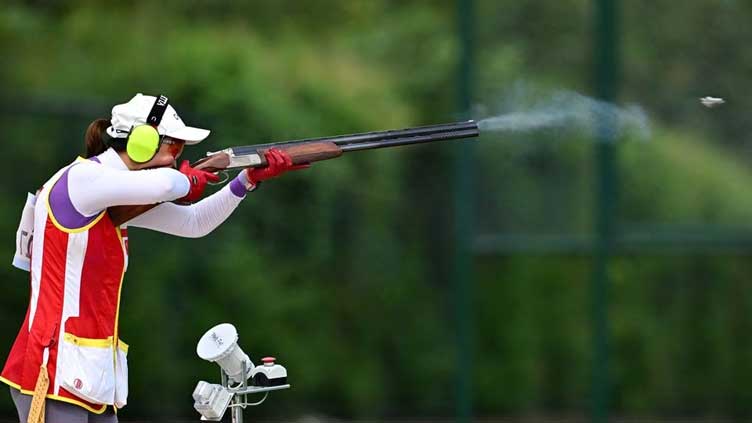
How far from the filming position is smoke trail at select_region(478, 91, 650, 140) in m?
8.24

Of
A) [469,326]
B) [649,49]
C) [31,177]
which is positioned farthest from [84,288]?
[649,49]

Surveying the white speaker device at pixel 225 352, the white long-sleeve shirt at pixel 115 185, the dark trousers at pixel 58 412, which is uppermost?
the white long-sleeve shirt at pixel 115 185

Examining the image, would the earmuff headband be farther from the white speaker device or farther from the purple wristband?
the white speaker device

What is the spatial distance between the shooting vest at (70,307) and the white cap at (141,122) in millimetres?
→ 224

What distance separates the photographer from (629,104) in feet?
27.9

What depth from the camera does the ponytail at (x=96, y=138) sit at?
4.79 metres

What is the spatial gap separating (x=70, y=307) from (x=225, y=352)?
1.92ft

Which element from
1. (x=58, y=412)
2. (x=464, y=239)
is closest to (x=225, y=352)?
(x=58, y=412)

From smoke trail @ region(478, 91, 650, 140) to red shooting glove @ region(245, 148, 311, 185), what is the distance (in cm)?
334

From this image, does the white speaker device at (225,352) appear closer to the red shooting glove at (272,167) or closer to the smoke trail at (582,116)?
the red shooting glove at (272,167)

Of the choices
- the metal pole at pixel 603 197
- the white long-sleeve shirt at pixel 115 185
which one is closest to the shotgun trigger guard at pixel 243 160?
the white long-sleeve shirt at pixel 115 185

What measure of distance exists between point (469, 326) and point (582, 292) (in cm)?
79

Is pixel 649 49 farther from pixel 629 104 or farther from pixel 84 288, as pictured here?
pixel 84 288

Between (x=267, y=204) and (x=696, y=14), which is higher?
(x=696, y=14)
